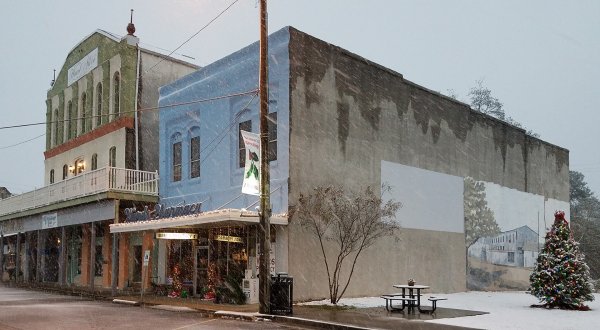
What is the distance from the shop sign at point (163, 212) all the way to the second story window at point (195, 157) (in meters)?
2.03

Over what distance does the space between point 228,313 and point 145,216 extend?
27.8 ft

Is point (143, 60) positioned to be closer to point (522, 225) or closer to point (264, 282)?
point (264, 282)

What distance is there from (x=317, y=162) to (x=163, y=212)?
614cm

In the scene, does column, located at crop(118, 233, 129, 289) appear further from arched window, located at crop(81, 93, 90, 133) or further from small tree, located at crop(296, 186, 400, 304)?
small tree, located at crop(296, 186, 400, 304)

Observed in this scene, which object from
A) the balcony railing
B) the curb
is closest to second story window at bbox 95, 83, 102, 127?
the balcony railing

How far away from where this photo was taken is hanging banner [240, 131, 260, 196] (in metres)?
17.0

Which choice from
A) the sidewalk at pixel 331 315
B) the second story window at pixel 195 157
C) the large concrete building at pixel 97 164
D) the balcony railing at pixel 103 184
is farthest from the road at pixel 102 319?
the balcony railing at pixel 103 184

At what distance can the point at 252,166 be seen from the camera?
1716 cm

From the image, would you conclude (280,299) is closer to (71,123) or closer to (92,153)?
(92,153)

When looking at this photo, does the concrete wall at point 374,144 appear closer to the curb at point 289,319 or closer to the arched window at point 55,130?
the curb at point 289,319

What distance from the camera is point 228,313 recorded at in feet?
56.2

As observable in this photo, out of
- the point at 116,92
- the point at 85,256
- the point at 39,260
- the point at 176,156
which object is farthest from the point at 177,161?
the point at 39,260

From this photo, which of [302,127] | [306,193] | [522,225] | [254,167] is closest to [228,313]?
[254,167]

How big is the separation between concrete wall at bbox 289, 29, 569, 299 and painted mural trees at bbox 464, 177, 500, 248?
0.56m
